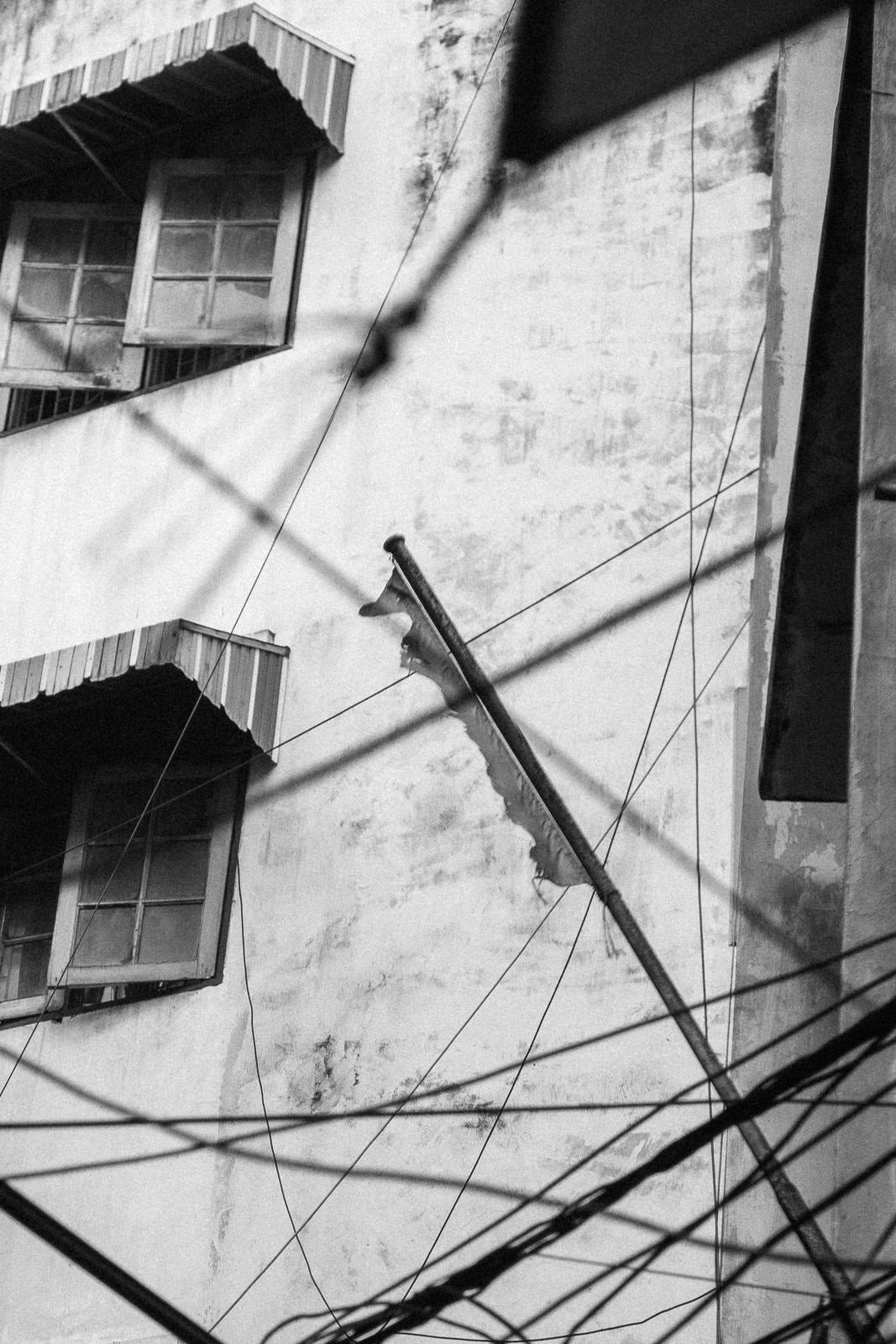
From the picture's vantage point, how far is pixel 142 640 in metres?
8.56

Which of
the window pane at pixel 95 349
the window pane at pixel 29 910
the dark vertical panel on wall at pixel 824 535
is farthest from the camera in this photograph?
the window pane at pixel 95 349

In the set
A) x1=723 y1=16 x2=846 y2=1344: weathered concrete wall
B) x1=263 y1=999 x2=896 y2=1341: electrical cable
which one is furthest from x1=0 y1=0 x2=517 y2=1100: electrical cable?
x1=263 y1=999 x2=896 y2=1341: electrical cable

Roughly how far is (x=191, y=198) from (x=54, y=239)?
107 centimetres

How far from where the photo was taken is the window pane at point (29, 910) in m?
9.62

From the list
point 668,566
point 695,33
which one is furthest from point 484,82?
point 668,566

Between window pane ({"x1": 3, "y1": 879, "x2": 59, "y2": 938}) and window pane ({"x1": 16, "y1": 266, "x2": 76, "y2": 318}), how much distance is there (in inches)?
135

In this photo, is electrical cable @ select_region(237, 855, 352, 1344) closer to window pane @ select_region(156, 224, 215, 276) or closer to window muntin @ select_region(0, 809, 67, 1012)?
window muntin @ select_region(0, 809, 67, 1012)

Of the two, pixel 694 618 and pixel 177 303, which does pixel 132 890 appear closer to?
pixel 694 618

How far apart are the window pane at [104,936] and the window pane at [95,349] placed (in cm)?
330

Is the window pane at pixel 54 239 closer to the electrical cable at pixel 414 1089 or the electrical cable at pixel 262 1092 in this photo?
the electrical cable at pixel 262 1092

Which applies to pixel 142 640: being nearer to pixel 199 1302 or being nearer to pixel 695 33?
pixel 199 1302

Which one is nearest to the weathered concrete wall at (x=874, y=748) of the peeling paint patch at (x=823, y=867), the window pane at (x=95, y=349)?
the peeling paint patch at (x=823, y=867)

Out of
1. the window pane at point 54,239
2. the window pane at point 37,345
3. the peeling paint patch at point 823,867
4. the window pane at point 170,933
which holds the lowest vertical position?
the window pane at point 170,933

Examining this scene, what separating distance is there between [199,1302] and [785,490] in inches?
176
